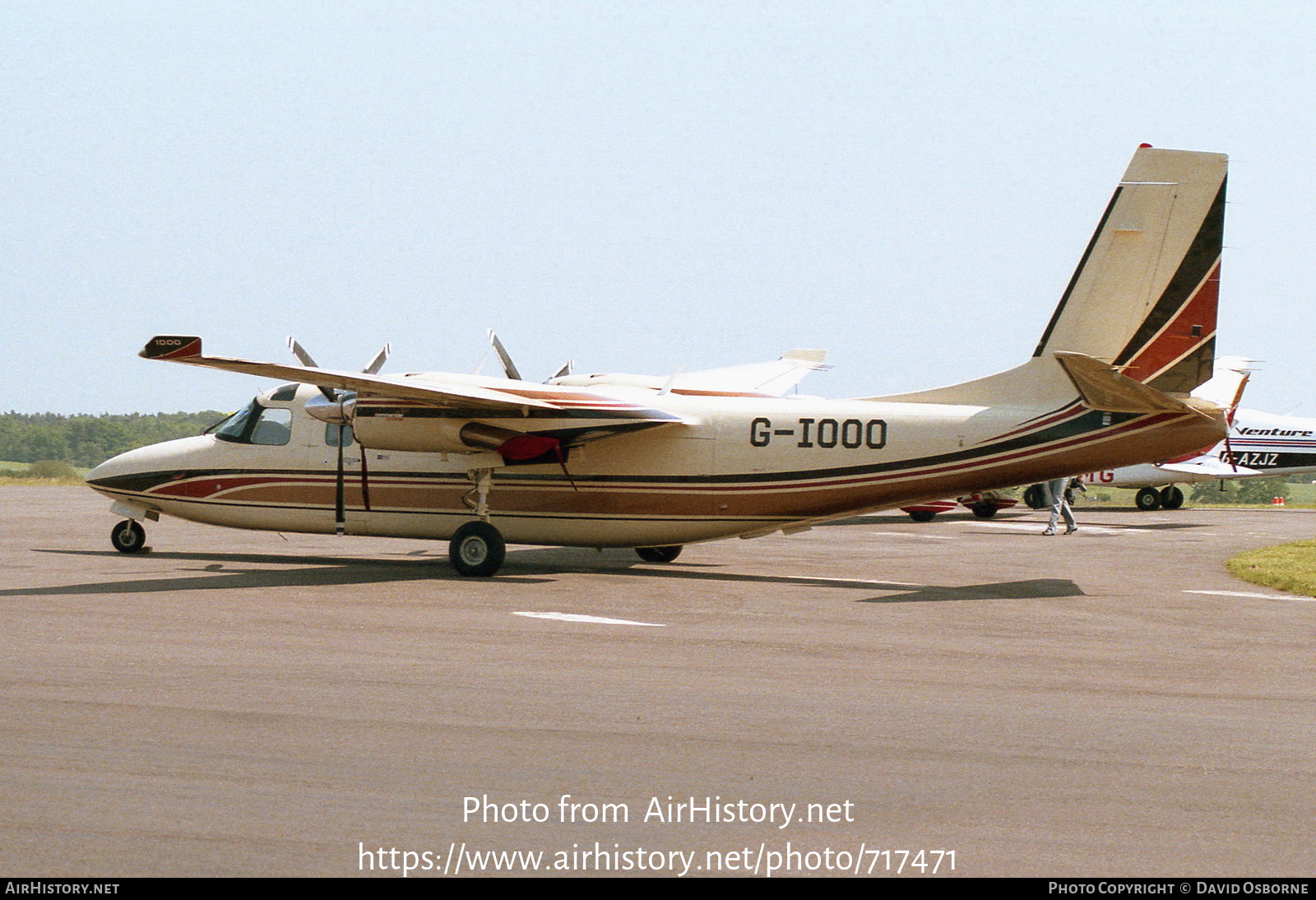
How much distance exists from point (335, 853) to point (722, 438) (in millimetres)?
13319

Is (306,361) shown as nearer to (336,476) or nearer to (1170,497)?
(336,476)

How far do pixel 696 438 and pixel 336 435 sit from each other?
19.4ft

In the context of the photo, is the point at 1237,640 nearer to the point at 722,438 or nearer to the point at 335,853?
the point at 722,438

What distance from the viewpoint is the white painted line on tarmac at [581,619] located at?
13242 mm

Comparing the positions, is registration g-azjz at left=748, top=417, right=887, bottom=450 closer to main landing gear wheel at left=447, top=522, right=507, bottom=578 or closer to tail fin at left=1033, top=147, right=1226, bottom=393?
tail fin at left=1033, top=147, right=1226, bottom=393

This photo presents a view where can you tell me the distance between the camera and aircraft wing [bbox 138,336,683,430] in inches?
597

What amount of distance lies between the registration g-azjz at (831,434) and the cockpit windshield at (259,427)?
780 cm

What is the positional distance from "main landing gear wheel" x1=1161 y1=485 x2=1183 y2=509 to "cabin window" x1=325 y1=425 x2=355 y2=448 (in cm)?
3431

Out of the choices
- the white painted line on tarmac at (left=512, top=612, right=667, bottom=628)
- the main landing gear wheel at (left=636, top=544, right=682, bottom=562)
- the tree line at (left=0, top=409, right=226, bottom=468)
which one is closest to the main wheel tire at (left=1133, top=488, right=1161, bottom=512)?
the main landing gear wheel at (left=636, top=544, right=682, bottom=562)

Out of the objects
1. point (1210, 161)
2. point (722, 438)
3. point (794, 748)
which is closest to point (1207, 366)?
point (1210, 161)

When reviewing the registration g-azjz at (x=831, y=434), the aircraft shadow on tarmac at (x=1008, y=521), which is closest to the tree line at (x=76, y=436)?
the aircraft shadow on tarmac at (x=1008, y=521)

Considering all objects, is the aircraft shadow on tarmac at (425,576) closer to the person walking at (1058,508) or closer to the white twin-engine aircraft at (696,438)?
the white twin-engine aircraft at (696,438)

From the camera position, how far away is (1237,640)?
41.2 feet

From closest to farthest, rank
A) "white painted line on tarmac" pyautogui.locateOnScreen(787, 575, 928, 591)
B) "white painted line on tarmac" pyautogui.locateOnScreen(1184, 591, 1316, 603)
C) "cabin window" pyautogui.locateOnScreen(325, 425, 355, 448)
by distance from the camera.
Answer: "white painted line on tarmac" pyautogui.locateOnScreen(1184, 591, 1316, 603), "white painted line on tarmac" pyautogui.locateOnScreen(787, 575, 928, 591), "cabin window" pyautogui.locateOnScreen(325, 425, 355, 448)
